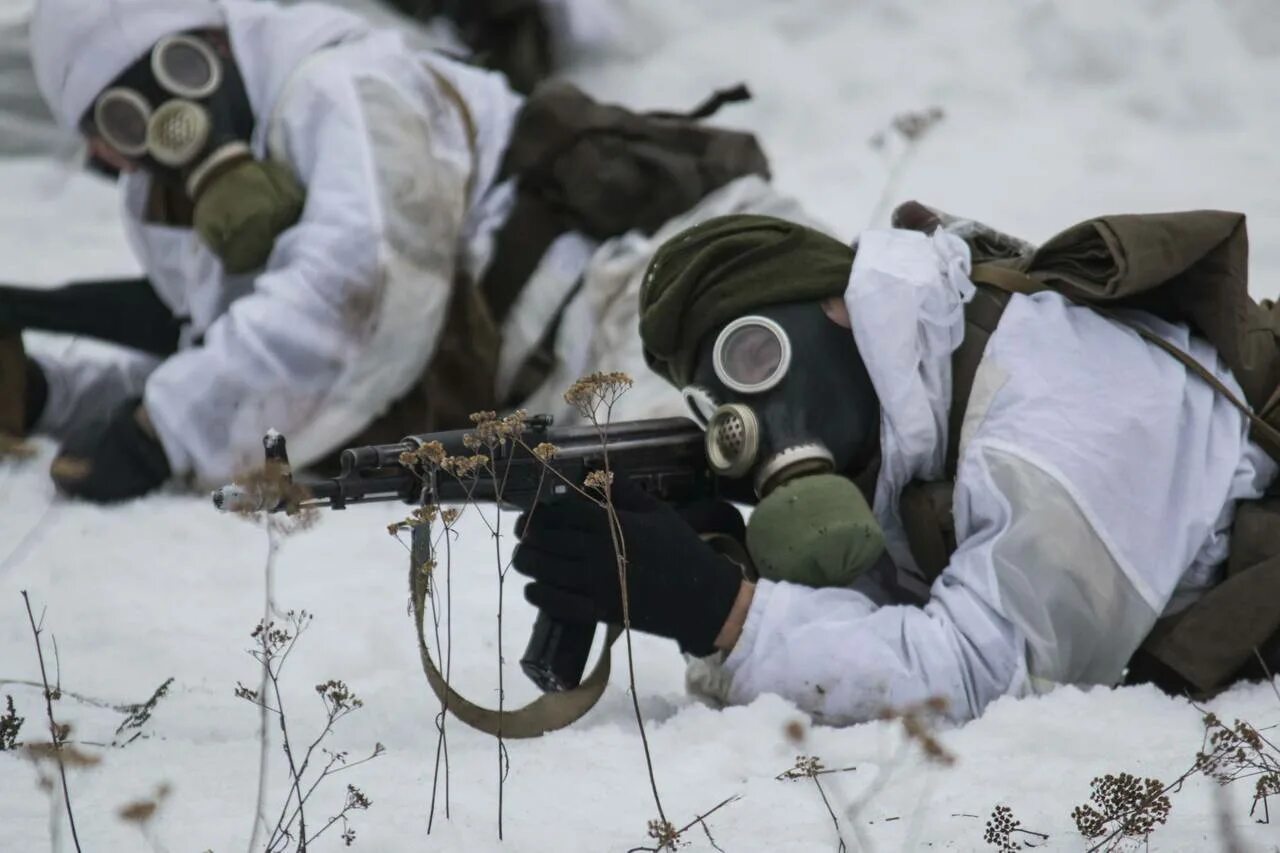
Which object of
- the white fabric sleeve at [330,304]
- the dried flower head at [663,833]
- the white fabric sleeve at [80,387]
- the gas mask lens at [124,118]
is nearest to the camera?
the dried flower head at [663,833]

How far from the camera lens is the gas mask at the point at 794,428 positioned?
1933mm

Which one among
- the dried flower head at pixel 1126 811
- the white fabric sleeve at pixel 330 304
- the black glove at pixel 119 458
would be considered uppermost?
the dried flower head at pixel 1126 811

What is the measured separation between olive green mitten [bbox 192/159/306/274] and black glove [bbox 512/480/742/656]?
1737 millimetres

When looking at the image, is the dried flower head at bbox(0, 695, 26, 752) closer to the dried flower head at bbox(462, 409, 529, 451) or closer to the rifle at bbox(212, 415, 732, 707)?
the rifle at bbox(212, 415, 732, 707)

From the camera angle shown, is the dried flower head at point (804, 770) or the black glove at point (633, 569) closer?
the dried flower head at point (804, 770)

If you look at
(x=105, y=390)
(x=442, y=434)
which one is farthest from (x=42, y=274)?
(x=442, y=434)

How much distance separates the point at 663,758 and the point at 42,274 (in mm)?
3543

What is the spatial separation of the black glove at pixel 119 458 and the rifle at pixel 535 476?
1.56 meters

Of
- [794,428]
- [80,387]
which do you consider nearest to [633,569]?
[794,428]

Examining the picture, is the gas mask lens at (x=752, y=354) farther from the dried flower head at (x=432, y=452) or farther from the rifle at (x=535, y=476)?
the dried flower head at (x=432, y=452)

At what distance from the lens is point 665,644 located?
2500 millimetres

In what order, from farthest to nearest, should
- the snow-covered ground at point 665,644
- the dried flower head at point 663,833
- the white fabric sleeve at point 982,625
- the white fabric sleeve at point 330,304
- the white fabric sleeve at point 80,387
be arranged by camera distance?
the white fabric sleeve at point 80,387, the white fabric sleeve at point 330,304, the white fabric sleeve at point 982,625, the snow-covered ground at point 665,644, the dried flower head at point 663,833

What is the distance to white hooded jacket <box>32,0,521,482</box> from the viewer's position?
339 centimetres

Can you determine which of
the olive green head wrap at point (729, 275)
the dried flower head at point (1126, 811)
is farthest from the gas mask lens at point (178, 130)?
the dried flower head at point (1126, 811)
